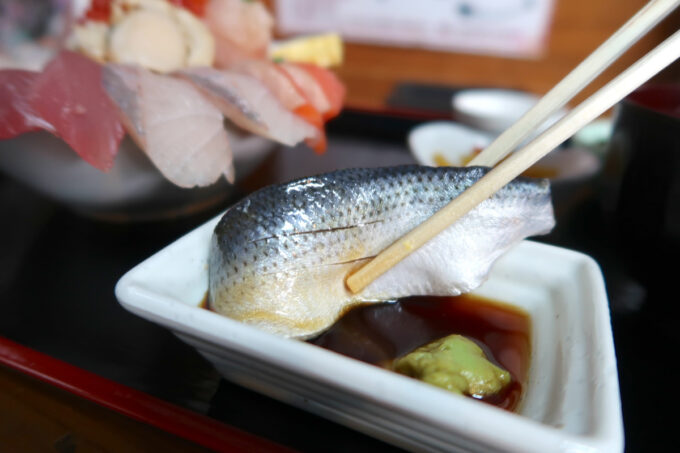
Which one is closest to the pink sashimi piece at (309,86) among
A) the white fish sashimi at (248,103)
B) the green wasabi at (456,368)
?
the white fish sashimi at (248,103)

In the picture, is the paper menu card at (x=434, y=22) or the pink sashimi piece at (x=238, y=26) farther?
the paper menu card at (x=434, y=22)

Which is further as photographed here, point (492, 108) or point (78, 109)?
point (492, 108)

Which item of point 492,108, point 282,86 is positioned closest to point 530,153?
point 282,86

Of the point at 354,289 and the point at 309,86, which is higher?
the point at 309,86

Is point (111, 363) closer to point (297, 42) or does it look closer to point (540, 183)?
point (540, 183)

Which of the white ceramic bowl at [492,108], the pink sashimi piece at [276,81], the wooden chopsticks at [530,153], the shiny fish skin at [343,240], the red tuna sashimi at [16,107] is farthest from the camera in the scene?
the white ceramic bowl at [492,108]

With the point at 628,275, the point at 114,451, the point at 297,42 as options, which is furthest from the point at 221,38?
the point at 628,275

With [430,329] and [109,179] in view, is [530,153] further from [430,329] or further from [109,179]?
[109,179]

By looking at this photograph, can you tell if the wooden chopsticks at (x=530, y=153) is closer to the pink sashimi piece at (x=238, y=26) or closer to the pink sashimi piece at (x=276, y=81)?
the pink sashimi piece at (x=276, y=81)
